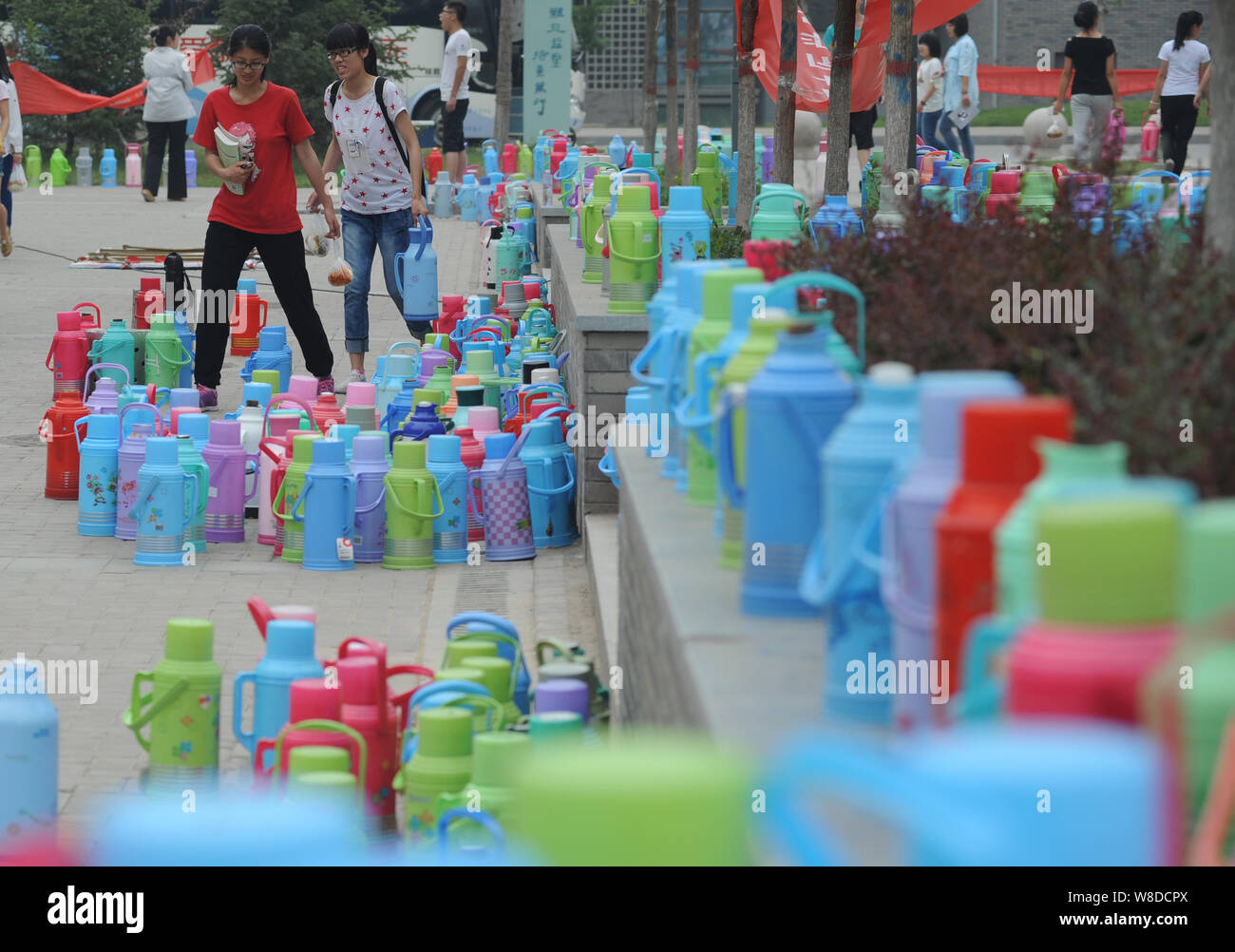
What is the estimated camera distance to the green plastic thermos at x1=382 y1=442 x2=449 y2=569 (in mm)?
6535

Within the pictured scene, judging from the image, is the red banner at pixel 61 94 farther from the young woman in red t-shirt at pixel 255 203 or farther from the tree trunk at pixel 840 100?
the tree trunk at pixel 840 100

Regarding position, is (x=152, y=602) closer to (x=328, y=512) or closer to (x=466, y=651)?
(x=328, y=512)

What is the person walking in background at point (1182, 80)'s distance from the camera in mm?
15289

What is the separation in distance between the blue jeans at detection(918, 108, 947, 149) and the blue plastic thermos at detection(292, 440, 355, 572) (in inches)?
571

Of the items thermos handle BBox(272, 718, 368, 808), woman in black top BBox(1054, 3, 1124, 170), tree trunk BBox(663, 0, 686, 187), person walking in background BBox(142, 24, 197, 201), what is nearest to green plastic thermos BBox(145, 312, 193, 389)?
tree trunk BBox(663, 0, 686, 187)

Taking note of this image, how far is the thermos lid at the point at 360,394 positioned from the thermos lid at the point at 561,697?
3.91 meters

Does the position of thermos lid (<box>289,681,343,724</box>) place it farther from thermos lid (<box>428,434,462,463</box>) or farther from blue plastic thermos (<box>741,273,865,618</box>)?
thermos lid (<box>428,434,462,463</box>)

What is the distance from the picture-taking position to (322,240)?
9992 millimetres

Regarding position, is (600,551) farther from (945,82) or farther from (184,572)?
(945,82)

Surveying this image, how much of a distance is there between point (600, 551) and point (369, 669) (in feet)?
6.90

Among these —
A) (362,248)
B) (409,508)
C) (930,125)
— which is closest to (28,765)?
(409,508)

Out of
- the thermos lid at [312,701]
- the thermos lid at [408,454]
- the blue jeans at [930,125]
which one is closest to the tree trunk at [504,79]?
the blue jeans at [930,125]

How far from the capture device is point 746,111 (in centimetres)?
1079

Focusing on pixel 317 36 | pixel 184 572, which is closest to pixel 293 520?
pixel 184 572
